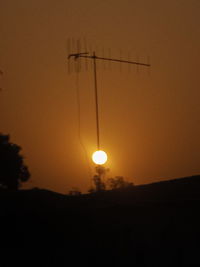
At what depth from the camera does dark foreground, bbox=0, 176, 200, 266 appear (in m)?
13.5

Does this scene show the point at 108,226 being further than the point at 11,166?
No

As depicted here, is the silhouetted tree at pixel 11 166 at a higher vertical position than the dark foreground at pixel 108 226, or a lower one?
higher

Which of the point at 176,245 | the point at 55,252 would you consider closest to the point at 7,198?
the point at 55,252

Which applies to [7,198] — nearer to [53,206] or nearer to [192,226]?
[53,206]

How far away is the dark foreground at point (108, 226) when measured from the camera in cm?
1348

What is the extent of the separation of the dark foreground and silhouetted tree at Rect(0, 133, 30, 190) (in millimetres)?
12878

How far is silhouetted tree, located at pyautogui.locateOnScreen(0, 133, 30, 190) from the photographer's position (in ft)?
91.3

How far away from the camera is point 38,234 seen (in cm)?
1444

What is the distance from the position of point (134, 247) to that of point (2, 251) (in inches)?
103

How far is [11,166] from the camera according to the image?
94.2 ft

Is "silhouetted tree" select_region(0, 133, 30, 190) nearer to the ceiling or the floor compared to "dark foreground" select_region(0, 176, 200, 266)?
nearer to the ceiling

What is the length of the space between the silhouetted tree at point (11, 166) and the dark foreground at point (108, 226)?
1288 cm

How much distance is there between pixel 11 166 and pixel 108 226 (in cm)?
1496

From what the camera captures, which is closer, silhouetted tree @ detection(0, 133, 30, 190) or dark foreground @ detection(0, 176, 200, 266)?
dark foreground @ detection(0, 176, 200, 266)
